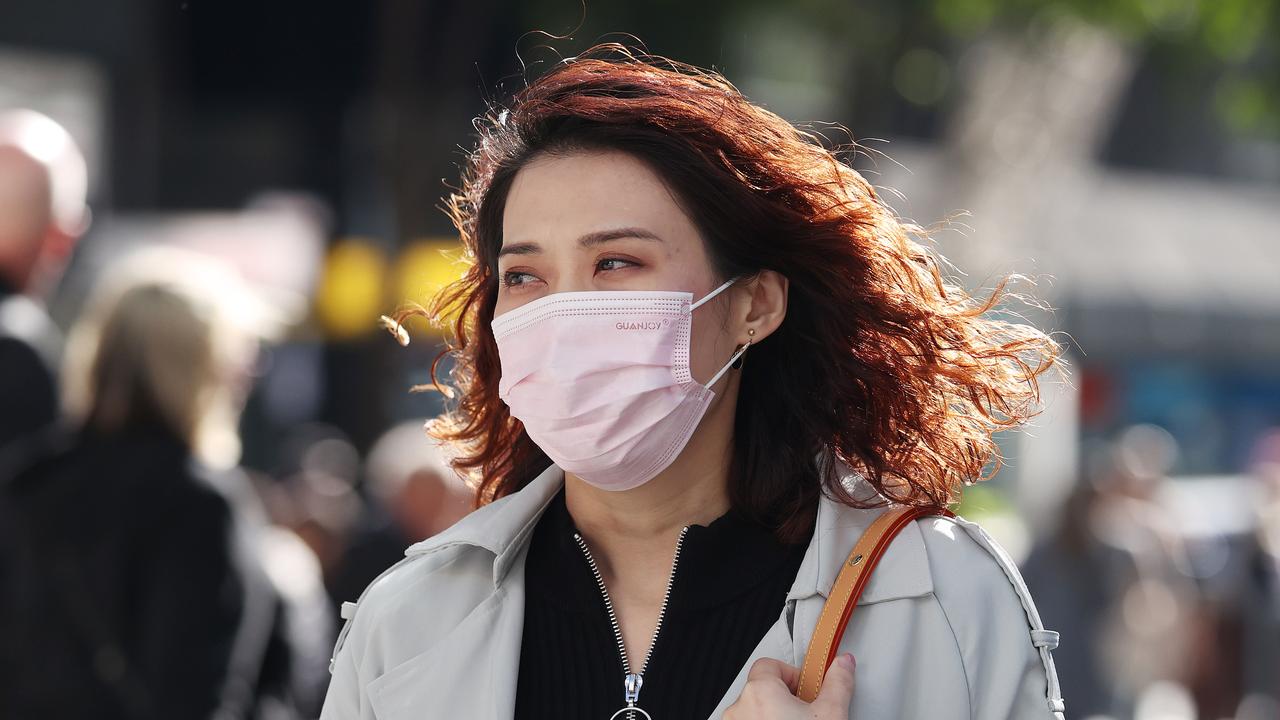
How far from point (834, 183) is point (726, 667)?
32.2 inches

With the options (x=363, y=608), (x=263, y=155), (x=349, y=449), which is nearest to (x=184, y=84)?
(x=263, y=155)

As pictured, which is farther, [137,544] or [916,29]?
[916,29]

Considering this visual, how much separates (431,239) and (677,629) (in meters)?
8.28

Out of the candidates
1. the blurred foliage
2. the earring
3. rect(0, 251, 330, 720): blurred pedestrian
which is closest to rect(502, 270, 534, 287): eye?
the earring

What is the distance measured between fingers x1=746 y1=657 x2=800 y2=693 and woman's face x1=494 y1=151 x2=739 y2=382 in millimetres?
564

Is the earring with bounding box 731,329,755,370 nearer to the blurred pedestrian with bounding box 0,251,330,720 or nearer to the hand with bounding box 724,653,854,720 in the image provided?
the hand with bounding box 724,653,854,720

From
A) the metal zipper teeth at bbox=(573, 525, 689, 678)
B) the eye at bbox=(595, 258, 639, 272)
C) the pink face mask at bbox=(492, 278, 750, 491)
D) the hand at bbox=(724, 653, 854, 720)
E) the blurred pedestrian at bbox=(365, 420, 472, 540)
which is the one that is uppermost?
the eye at bbox=(595, 258, 639, 272)

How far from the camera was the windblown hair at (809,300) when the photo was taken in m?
2.48

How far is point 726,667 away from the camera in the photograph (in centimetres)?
238

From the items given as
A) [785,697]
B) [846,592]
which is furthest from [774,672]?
[846,592]

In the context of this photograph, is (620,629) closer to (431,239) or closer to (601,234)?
(601,234)

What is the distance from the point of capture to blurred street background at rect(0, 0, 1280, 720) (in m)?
4.38

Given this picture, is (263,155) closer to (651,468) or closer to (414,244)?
(414,244)

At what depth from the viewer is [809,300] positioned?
2.65 metres
